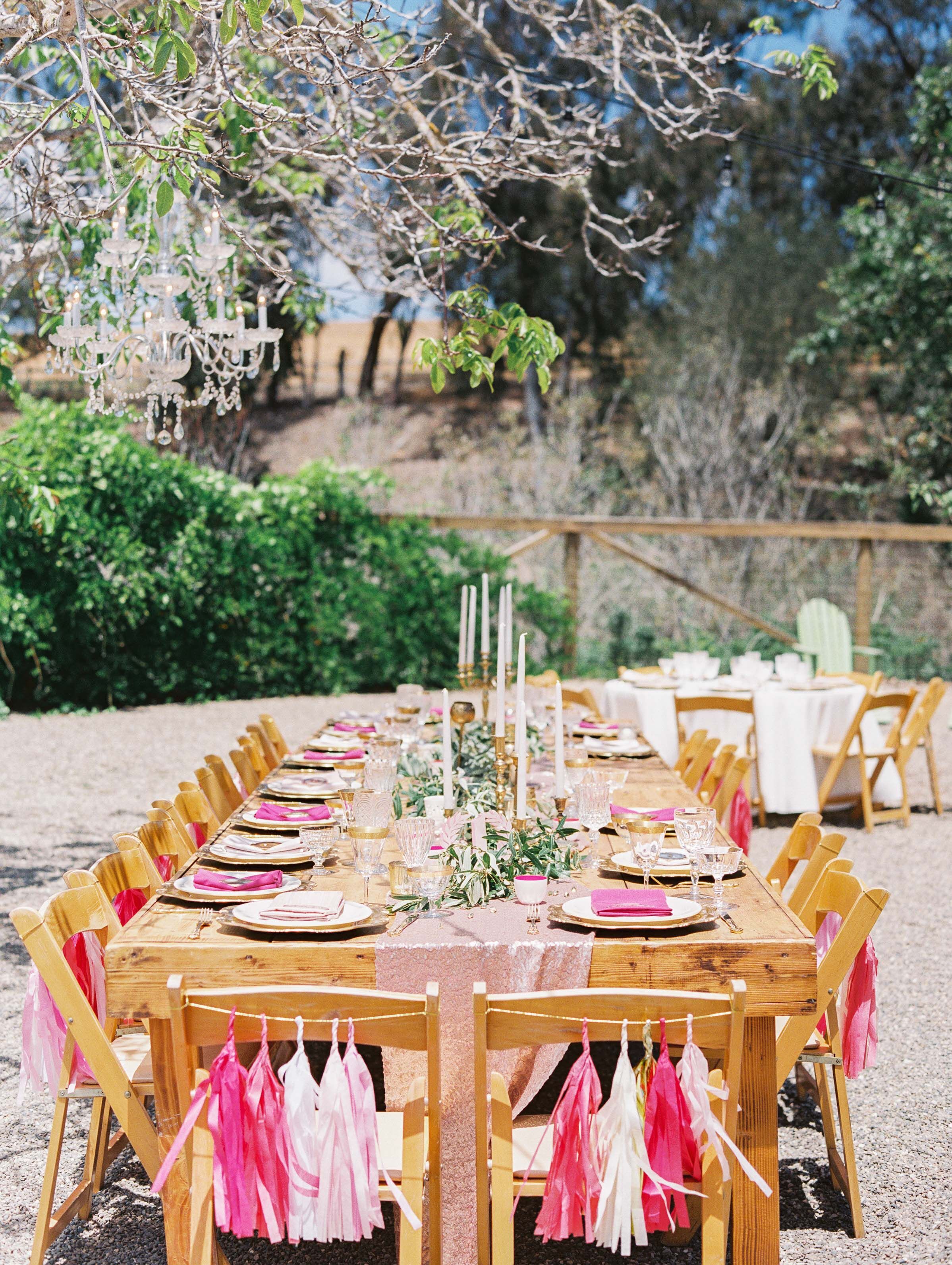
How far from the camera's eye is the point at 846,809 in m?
7.12

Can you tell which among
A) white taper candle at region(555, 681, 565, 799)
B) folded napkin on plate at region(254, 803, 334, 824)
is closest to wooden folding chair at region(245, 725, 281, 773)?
folded napkin on plate at region(254, 803, 334, 824)

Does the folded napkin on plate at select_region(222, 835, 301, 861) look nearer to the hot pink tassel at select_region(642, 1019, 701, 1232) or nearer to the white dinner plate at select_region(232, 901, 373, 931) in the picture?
the white dinner plate at select_region(232, 901, 373, 931)

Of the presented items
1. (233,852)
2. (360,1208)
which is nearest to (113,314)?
(233,852)

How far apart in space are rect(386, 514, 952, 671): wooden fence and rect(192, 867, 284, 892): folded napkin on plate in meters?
7.74

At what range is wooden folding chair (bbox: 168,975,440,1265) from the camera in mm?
2035

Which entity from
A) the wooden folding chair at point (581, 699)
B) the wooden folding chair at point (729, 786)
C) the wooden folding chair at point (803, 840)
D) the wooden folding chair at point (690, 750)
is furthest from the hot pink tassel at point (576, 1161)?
the wooden folding chair at point (581, 699)

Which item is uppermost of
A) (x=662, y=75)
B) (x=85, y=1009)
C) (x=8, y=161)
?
(x=662, y=75)

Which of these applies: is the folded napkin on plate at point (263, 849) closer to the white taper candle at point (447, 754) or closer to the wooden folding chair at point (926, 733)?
the white taper candle at point (447, 754)

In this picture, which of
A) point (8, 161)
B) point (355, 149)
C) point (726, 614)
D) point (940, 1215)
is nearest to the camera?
point (940, 1215)

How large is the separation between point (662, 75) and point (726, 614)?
682cm

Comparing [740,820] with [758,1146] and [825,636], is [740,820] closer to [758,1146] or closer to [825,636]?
[758,1146]

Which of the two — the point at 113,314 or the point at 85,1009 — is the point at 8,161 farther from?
the point at 113,314

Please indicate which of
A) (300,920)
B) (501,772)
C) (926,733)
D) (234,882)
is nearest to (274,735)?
(501,772)

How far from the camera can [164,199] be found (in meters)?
2.88
